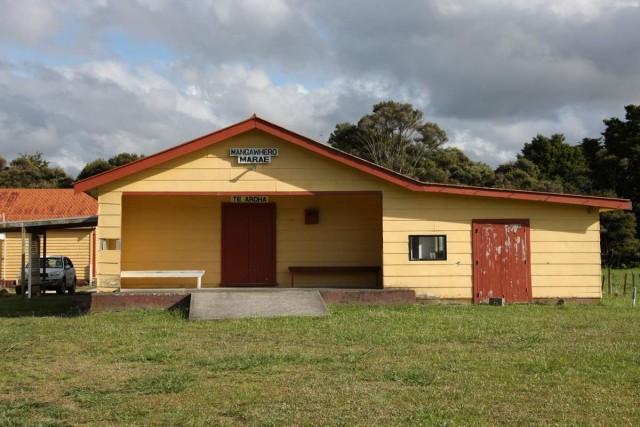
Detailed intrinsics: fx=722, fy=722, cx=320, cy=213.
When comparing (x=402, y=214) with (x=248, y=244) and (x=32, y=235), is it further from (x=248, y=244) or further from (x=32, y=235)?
(x=32, y=235)

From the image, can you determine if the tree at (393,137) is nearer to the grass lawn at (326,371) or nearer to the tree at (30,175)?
the tree at (30,175)

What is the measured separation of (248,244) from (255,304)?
14.0 ft

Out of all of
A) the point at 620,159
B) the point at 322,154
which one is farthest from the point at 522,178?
the point at 322,154

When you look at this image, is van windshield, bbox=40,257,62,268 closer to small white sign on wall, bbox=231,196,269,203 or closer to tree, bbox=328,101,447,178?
small white sign on wall, bbox=231,196,269,203

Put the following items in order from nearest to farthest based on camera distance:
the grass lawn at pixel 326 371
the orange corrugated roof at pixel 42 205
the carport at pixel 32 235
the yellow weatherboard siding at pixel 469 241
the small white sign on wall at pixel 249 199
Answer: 1. the grass lawn at pixel 326 371
2. the yellow weatherboard siding at pixel 469 241
3. the small white sign on wall at pixel 249 199
4. the carport at pixel 32 235
5. the orange corrugated roof at pixel 42 205

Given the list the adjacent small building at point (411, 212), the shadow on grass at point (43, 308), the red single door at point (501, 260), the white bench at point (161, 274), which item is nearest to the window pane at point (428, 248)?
the adjacent small building at point (411, 212)

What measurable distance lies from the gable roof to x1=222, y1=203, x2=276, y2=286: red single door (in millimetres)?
2858

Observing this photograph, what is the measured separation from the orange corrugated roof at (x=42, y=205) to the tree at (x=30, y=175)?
20774 millimetres

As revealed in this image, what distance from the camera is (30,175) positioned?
55875 millimetres

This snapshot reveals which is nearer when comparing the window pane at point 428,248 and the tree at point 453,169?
the window pane at point 428,248

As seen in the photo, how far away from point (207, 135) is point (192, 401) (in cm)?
1005

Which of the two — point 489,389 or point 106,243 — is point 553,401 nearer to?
point 489,389

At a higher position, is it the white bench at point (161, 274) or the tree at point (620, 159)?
the tree at point (620, 159)

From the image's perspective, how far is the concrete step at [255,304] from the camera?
1424 cm
